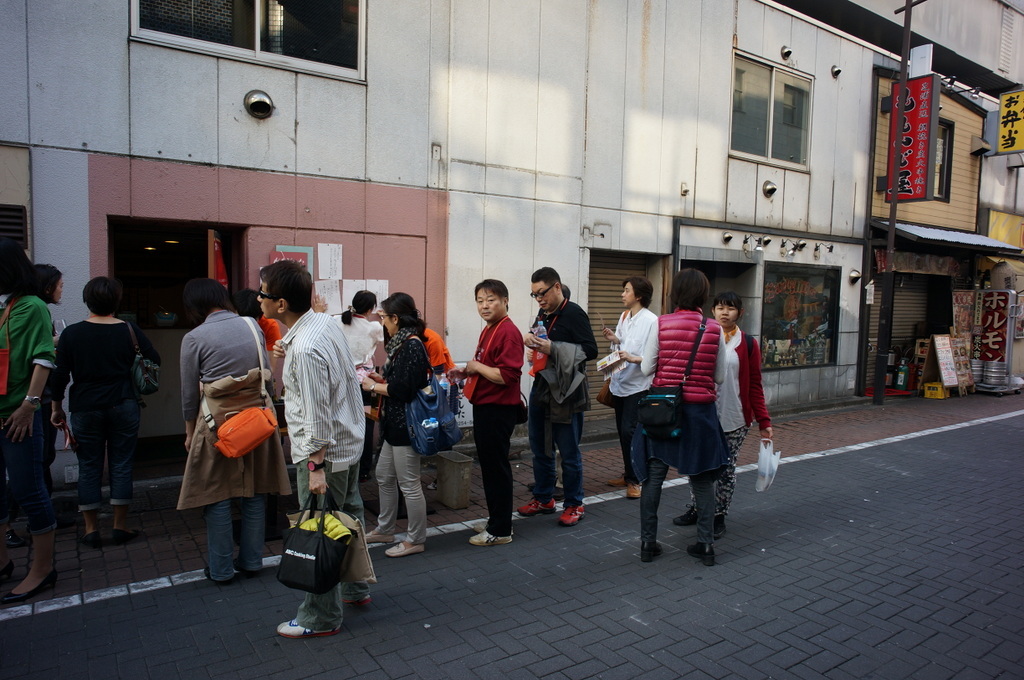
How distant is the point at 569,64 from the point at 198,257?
17.2 ft

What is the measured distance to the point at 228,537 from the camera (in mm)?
4227

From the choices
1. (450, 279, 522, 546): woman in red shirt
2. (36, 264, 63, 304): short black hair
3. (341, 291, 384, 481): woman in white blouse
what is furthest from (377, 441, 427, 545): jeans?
(36, 264, 63, 304): short black hair

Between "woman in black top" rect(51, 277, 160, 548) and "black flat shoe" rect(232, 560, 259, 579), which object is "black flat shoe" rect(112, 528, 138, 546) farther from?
"black flat shoe" rect(232, 560, 259, 579)

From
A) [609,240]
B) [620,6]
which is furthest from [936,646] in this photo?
[620,6]

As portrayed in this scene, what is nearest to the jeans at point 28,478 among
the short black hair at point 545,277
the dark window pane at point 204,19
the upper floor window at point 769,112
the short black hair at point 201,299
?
the short black hair at point 201,299

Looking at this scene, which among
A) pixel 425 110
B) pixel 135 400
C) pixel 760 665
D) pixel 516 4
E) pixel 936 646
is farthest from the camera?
pixel 516 4

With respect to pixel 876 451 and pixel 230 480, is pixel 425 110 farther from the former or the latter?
pixel 876 451

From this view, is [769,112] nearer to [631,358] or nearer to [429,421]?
[631,358]

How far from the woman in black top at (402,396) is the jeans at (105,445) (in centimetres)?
183

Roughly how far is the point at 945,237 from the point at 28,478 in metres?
15.6

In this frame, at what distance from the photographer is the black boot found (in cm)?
470

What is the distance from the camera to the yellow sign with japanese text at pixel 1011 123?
606 inches

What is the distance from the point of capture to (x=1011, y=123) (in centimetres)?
1559

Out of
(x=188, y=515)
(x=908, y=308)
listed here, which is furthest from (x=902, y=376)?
(x=188, y=515)
